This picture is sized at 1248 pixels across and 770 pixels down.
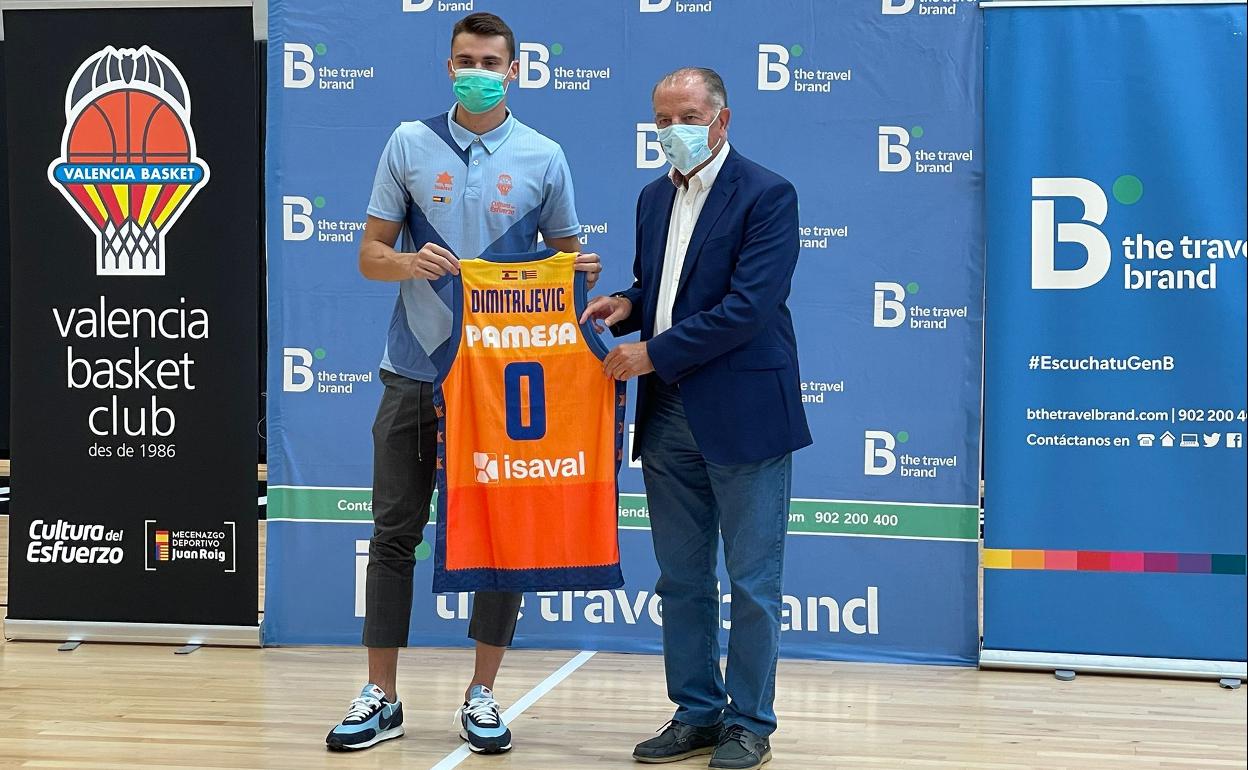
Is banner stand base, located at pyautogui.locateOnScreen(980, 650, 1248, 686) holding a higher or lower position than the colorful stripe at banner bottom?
lower

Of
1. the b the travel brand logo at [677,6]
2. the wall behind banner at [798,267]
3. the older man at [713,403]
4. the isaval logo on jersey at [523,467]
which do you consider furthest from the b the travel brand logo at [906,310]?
the isaval logo on jersey at [523,467]

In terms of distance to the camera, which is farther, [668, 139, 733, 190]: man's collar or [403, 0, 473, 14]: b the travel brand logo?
[403, 0, 473, 14]: b the travel brand logo

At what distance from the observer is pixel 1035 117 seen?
3.91m

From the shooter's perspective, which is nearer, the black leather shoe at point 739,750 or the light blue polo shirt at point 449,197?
the black leather shoe at point 739,750

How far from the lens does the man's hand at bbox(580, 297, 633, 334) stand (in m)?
3.07

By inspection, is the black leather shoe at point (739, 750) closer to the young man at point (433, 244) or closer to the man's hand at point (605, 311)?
the young man at point (433, 244)

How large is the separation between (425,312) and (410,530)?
52 centimetres

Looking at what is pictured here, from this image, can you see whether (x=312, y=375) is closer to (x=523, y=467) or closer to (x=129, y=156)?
(x=129, y=156)

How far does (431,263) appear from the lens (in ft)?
9.90

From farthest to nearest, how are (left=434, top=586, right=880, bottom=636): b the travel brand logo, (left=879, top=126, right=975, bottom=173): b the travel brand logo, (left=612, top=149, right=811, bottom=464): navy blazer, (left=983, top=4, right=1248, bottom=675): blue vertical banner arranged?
(left=434, top=586, right=880, bottom=636): b the travel brand logo
(left=879, top=126, right=975, bottom=173): b the travel brand logo
(left=983, top=4, right=1248, bottom=675): blue vertical banner
(left=612, top=149, right=811, bottom=464): navy blazer

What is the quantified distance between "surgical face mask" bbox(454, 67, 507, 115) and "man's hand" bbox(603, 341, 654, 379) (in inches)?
25.7

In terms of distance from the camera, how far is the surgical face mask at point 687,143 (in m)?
2.92

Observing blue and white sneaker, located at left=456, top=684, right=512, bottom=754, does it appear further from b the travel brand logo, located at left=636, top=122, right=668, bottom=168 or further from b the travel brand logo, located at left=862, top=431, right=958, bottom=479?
b the travel brand logo, located at left=636, top=122, right=668, bottom=168

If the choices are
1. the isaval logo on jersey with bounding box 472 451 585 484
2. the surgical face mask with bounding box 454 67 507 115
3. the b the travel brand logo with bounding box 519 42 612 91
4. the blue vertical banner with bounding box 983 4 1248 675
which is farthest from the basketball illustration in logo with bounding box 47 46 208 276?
the blue vertical banner with bounding box 983 4 1248 675
